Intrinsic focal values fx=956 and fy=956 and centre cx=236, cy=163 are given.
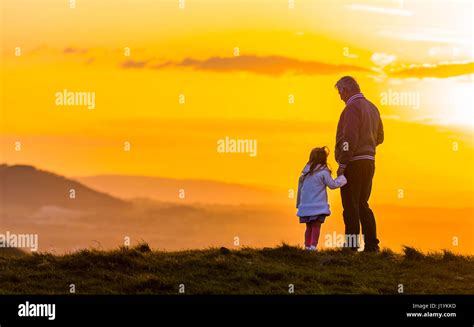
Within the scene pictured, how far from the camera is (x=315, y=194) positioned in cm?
2164

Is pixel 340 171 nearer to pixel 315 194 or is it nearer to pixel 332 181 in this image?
pixel 332 181

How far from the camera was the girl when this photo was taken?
21.6 m

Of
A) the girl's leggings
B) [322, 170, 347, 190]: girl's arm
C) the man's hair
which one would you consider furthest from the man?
the girl's leggings

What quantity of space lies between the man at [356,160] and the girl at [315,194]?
353 millimetres

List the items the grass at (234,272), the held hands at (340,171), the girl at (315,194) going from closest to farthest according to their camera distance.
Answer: the grass at (234,272) < the girl at (315,194) < the held hands at (340,171)

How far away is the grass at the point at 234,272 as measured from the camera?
18.2m

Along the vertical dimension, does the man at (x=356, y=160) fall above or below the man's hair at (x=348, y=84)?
below

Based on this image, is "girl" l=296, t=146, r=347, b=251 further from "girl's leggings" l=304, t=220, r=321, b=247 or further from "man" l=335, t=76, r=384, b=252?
"man" l=335, t=76, r=384, b=252

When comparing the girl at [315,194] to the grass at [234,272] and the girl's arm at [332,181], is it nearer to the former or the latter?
the girl's arm at [332,181]

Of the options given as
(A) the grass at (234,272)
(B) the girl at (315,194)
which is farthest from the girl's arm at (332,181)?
(A) the grass at (234,272)

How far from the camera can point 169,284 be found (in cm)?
1825

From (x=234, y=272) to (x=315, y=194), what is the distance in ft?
11.4

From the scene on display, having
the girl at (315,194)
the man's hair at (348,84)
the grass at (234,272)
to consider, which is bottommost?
the grass at (234,272)
